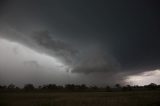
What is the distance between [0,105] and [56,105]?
11.9m

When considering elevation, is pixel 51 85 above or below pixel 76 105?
above

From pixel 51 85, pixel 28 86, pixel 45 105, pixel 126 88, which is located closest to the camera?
pixel 45 105

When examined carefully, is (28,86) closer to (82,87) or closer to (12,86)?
(12,86)

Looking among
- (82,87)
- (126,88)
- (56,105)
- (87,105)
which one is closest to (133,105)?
(87,105)

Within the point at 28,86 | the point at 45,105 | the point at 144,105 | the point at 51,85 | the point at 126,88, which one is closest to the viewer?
the point at 144,105

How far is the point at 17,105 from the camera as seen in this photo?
130 feet

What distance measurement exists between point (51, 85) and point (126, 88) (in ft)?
242

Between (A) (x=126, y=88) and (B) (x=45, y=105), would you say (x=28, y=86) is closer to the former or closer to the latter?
(A) (x=126, y=88)

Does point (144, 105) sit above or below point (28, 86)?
below

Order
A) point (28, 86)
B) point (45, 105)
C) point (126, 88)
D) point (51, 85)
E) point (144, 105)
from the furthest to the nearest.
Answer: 1. point (51, 85)
2. point (28, 86)
3. point (126, 88)
4. point (45, 105)
5. point (144, 105)

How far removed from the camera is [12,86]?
183250 millimetres

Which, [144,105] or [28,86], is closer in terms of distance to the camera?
[144,105]

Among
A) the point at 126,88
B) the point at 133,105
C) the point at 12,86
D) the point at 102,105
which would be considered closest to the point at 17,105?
the point at 102,105

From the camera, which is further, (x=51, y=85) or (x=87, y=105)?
(x=51, y=85)
